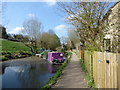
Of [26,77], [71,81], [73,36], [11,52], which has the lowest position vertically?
[26,77]

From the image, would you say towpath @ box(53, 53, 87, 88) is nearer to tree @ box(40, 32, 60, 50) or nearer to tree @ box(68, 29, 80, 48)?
tree @ box(68, 29, 80, 48)

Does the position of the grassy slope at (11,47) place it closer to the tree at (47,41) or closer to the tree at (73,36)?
the tree at (47,41)

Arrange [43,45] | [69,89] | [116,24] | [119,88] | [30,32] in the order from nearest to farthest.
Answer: [119,88] < [69,89] < [116,24] < [30,32] < [43,45]

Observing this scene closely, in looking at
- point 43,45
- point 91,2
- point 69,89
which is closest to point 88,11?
point 91,2

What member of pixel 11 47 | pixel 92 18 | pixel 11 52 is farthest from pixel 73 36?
pixel 92 18

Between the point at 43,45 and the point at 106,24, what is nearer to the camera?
the point at 106,24

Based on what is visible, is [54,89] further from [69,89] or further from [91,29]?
[91,29]

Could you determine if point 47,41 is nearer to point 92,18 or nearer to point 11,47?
point 11,47

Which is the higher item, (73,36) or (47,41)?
(73,36)

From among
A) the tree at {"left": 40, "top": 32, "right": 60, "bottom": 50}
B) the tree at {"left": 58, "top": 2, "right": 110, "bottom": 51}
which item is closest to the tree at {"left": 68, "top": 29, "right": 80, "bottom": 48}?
the tree at {"left": 58, "top": 2, "right": 110, "bottom": 51}

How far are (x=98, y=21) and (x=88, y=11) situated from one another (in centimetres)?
67

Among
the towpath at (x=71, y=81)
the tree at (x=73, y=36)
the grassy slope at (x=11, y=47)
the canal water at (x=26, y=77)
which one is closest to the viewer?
the towpath at (x=71, y=81)

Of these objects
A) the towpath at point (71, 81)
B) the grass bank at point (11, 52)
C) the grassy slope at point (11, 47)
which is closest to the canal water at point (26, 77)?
the towpath at point (71, 81)

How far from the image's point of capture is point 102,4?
20.6 feet
